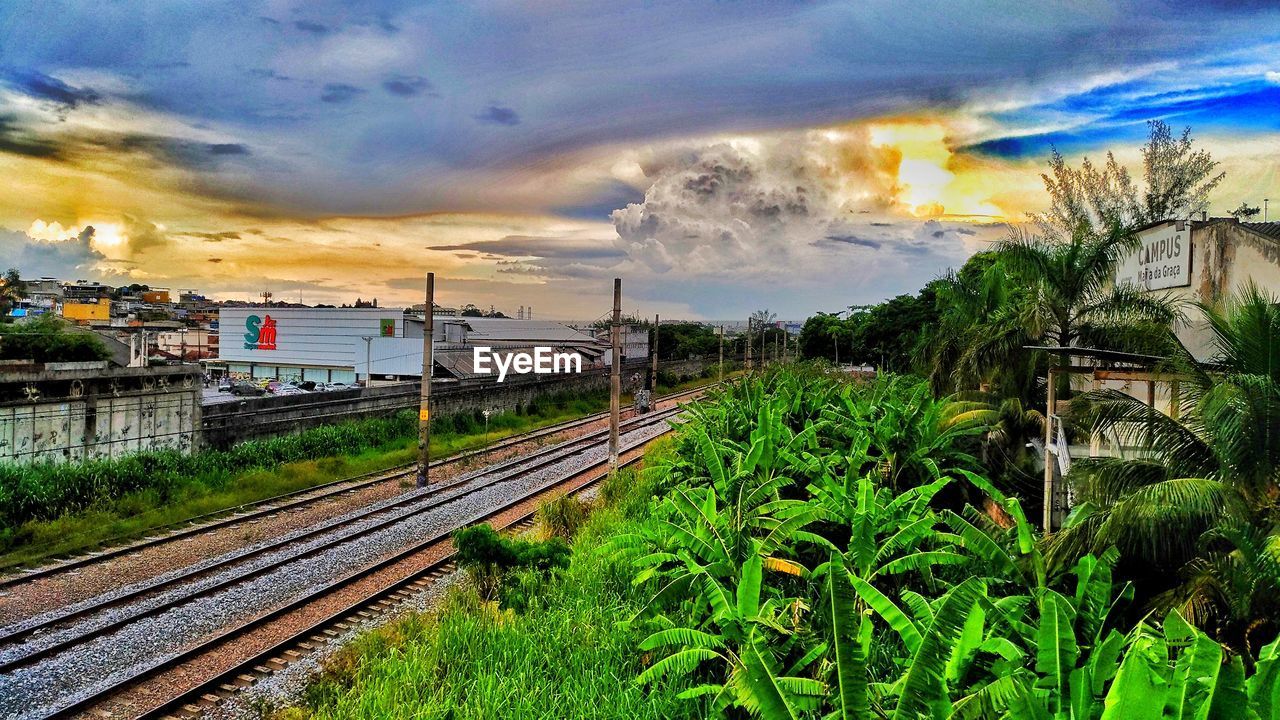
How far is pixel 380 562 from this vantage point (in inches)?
481

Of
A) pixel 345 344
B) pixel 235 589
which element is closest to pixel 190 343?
pixel 345 344

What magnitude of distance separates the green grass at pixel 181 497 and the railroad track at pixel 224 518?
301 millimetres

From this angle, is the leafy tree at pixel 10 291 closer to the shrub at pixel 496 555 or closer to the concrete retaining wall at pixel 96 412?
the concrete retaining wall at pixel 96 412

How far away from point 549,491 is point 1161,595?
14.4 meters

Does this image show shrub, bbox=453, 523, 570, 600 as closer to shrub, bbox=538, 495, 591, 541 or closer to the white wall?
shrub, bbox=538, 495, 591, 541

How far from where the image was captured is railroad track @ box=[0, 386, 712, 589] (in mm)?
11877

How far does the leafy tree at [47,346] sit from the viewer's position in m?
39.9

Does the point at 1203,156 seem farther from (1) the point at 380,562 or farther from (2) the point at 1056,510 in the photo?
(1) the point at 380,562

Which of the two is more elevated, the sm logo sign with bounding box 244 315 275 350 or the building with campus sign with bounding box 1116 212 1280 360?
the building with campus sign with bounding box 1116 212 1280 360

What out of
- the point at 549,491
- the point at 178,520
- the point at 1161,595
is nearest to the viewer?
the point at 1161,595

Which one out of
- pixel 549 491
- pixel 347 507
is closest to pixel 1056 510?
pixel 549 491

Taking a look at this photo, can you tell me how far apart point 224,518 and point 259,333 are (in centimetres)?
5049

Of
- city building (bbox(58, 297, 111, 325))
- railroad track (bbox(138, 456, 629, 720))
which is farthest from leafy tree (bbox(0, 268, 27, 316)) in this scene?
railroad track (bbox(138, 456, 629, 720))

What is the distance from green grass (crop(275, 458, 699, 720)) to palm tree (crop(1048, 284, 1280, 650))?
3762mm
